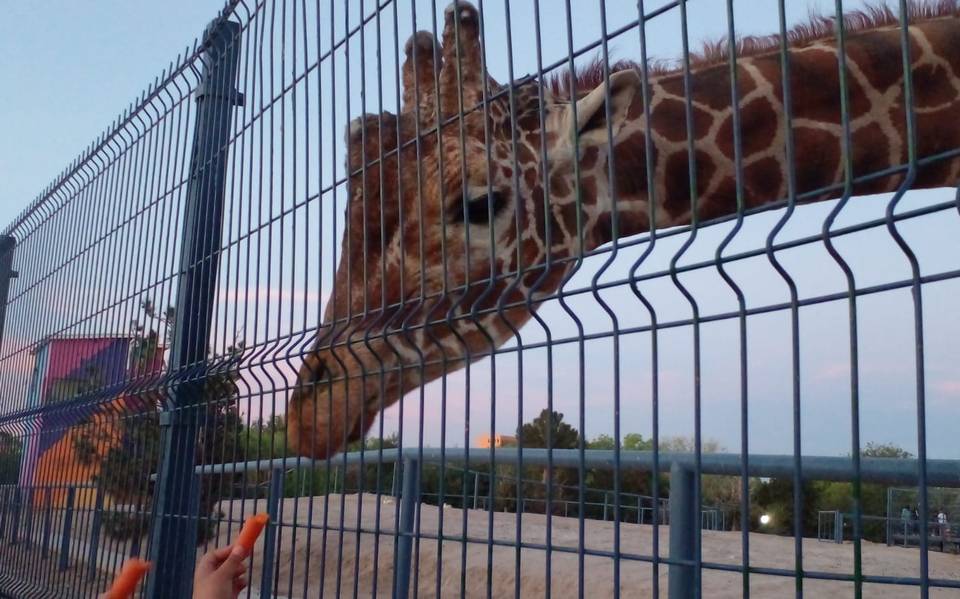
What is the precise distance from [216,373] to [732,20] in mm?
2729

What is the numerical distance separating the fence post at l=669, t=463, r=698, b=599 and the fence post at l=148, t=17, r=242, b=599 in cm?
239

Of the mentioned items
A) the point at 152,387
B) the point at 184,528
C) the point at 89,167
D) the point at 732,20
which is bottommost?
the point at 184,528

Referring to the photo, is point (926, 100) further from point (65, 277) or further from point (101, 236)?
point (65, 277)

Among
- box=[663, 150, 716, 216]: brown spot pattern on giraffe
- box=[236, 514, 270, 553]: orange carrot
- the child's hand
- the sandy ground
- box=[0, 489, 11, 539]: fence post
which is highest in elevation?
box=[663, 150, 716, 216]: brown spot pattern on giraffe

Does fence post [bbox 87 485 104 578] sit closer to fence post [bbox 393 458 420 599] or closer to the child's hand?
fence post [bbox 393 458 420 599]

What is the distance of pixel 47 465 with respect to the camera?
21.7 feet

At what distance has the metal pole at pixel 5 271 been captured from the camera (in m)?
8.66

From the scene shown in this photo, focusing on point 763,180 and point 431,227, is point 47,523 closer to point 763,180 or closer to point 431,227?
point 431,227

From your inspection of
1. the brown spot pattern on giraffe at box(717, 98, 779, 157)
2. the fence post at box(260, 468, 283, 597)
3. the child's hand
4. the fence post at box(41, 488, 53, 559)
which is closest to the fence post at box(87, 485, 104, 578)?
the fence post at box(41, 488, 53, 559)

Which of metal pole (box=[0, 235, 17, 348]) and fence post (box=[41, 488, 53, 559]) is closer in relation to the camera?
fence post (box=[41, 488, 53, 559])

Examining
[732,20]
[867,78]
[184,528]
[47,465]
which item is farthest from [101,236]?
[732,20]

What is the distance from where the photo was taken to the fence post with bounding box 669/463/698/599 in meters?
2.29

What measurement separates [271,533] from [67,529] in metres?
2.66

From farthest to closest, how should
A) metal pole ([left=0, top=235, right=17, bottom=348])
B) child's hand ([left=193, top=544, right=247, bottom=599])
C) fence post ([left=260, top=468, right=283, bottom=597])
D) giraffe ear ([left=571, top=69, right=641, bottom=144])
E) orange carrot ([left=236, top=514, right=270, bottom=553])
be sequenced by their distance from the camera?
1. metal pole ([left=0, top=235, right=17, bottom=348])
2. fence post ([left=260, top=468, right=283, bottom=597])
3. giraffe ear ([left=571, top=69, right=641, bottom=144])
4. orange carrot ([left=236, top=514, right=270, bottom=553])
5. child's hand ([left=193, top=544, right=247, bottom=599])
